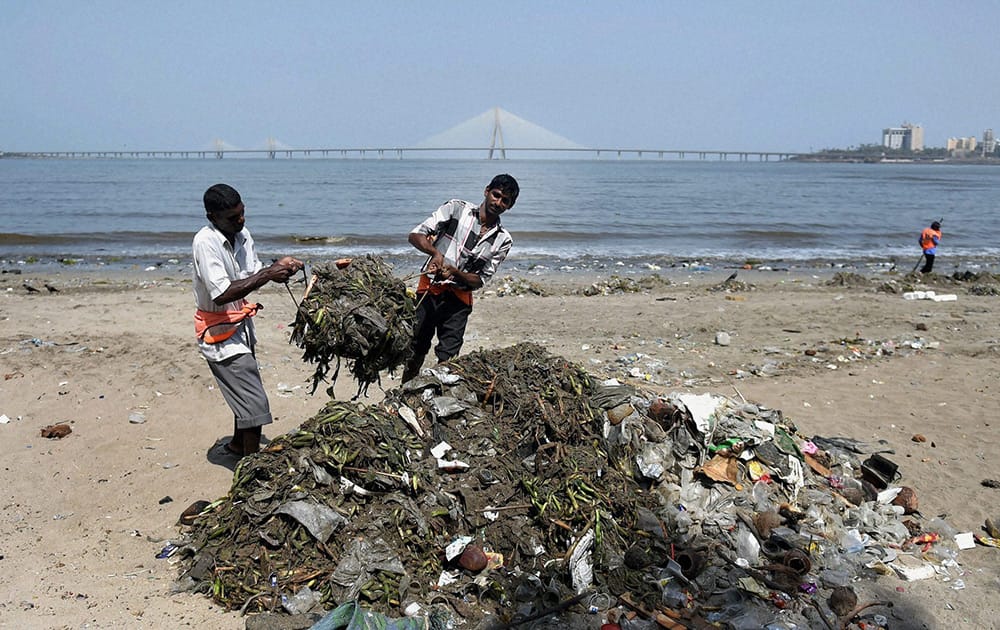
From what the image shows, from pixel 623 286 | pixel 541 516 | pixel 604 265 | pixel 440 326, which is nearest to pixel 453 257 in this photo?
pixel 440 326

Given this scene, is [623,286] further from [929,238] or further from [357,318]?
[357,318]

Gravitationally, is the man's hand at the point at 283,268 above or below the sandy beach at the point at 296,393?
above

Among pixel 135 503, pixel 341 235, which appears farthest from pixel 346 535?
pixel 341 235

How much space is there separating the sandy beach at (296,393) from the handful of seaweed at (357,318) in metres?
1.33

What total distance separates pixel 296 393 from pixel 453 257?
8.18 ft

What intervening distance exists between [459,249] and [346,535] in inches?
76.6

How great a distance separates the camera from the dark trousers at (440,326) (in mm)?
4730

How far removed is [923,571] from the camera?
3.90 m

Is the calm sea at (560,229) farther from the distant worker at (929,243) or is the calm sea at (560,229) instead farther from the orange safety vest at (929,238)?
the orange safety vest at (929,238)

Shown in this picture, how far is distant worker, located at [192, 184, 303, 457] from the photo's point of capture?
391 centimetres

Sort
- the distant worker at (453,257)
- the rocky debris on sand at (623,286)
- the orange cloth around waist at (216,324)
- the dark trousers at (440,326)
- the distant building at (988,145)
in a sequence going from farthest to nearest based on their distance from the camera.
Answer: the distant building at (988,145), the rocky debris on sand at (623,286), the dark trousers at (440,326), the distant worker at (453,257), the orange cloth around waist at (216,324)

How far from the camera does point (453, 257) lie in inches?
186

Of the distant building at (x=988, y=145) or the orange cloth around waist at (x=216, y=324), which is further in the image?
the distant building at (x=988, y=145)

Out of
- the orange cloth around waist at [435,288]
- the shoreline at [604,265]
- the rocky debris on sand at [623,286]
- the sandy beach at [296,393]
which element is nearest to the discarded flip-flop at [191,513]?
the sandy beach at [296,393]
